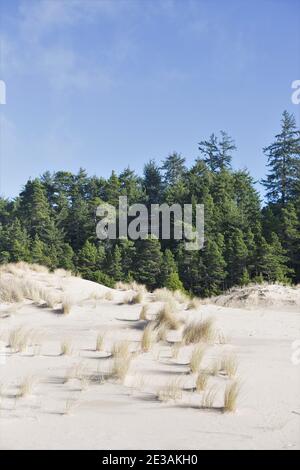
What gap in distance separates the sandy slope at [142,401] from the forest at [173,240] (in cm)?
2785

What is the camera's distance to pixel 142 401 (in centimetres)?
422

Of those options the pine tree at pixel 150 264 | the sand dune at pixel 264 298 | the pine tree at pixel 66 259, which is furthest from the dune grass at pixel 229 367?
the pine tree at pixel 66 259

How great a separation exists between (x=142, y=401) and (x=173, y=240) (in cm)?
4057

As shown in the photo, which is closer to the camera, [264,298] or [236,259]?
[264,298]

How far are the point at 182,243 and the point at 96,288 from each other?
94.7ft

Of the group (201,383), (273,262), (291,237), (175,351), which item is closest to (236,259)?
(273,262)

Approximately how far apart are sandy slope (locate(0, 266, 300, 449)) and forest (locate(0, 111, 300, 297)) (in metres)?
27.9

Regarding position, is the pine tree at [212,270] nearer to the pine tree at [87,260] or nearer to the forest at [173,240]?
the forest at [173,240]

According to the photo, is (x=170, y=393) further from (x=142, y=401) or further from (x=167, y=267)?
(x=167, y=267)

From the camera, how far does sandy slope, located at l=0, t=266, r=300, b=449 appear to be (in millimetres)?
3350

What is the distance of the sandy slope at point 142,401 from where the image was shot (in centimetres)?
335

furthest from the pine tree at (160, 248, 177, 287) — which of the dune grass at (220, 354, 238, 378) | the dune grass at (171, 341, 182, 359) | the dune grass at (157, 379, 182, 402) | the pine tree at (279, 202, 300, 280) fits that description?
the dune grass at (157, 379, 182, 402)

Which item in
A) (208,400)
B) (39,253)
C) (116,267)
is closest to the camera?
(208,400)

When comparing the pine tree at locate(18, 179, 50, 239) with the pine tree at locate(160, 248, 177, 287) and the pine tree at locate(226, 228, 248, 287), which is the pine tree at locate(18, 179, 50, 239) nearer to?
the pine tree at locate(160, 248, 177, 287)
